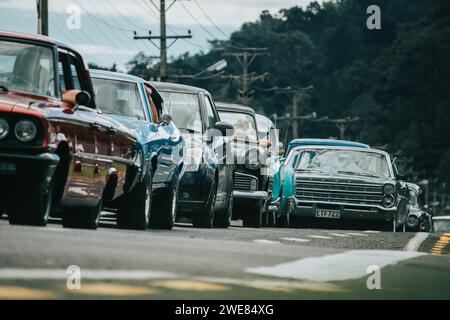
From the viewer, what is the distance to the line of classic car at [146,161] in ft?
35.0

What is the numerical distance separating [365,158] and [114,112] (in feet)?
37.1

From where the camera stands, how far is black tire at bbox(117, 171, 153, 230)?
14062 mm

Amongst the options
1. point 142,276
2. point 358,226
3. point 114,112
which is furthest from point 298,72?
point 142,276

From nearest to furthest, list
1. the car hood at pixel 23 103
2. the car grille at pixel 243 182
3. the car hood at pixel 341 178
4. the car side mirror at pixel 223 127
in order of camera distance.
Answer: the car hood at pixel 23 103 → the car side mirror at pixel 223 127 → the car grille at pixel 243 182 → the car hood at pixel 341 178

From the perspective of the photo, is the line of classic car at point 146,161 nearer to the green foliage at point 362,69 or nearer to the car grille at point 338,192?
the car grille at point 338,192

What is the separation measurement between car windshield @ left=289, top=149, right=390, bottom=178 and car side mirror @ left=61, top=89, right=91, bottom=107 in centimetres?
1430

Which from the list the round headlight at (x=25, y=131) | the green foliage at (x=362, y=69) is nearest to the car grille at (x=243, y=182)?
the round headlight at (x=25, y=131)

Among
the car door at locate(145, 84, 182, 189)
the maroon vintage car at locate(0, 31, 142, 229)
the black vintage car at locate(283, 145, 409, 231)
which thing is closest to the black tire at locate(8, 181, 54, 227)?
the maroon vintage car at locate(0, 31, 142, 229)

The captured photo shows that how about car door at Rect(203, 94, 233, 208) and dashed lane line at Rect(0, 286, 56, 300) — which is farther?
car door at Rect(203, 94, 233, 208)

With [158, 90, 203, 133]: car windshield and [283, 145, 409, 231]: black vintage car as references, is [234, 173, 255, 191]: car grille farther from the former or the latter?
[158, 90, 203, 133]: car windshield

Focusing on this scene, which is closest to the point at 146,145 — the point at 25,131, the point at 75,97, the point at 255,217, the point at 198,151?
the point at 75,97

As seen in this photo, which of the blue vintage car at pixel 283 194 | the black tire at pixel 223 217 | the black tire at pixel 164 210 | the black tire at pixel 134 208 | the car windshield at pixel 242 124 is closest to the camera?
the black tire at pixel 134 208

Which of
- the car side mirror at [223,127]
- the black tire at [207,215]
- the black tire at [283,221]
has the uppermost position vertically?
the car side mirror at [223,127]

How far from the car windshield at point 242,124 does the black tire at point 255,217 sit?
1023mm
